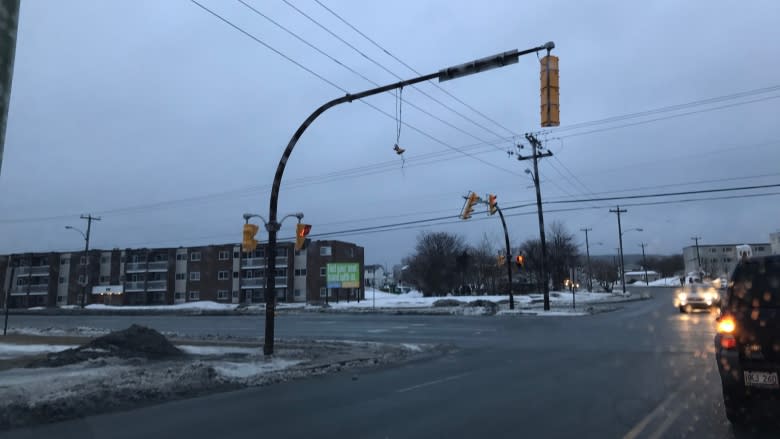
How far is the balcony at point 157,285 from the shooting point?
8781cm

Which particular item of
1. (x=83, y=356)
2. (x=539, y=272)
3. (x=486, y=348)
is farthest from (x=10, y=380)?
(x=539, y=272)

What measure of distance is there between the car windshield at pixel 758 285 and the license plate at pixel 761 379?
71 cm

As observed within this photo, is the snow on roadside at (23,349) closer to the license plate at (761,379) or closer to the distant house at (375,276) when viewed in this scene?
the license plate at (761,379)

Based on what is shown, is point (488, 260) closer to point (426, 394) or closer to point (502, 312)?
point (502, 312)

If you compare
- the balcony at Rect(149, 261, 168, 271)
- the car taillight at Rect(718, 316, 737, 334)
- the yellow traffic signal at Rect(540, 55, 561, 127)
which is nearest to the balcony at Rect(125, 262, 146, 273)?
the balcony at Rect(149, 261, 168, 271)

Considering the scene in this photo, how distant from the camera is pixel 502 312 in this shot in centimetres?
3722

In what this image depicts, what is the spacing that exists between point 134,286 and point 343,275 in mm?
47453

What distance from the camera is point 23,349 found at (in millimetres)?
18875

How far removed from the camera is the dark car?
598 centimetres

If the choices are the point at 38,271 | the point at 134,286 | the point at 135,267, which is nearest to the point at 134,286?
the point at 134,286

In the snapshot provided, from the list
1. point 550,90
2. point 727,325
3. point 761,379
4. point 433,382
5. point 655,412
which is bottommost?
point 433,382

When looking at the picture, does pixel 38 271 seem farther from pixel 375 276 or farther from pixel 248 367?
pixel 248 367

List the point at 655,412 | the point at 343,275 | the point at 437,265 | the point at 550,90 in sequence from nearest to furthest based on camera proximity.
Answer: the point at 655,412
the point at 550,90
the point at 343,275
the point at 437,265

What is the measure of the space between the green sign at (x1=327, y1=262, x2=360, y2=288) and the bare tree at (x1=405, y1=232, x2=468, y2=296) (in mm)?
22973
